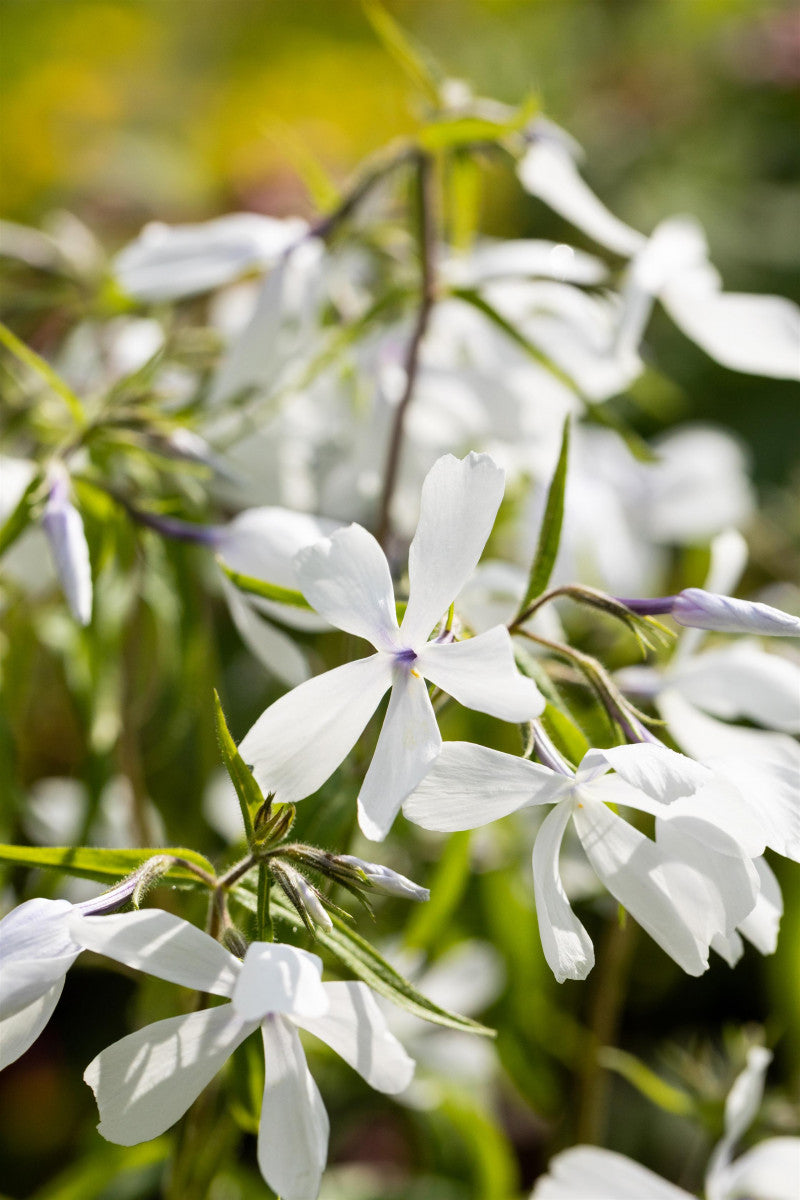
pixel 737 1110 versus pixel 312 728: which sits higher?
pixel 312 728

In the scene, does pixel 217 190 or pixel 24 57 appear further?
pixel 24 57

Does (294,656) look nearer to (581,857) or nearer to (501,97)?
(581,857)

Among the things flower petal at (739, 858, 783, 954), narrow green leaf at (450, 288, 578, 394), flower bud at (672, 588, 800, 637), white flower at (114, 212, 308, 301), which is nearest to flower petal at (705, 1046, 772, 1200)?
flower petal at (739, 858, 783, 954)

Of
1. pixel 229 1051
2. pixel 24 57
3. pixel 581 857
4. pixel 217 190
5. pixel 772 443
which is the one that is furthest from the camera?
pixel 24 57

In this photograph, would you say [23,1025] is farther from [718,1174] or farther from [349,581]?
[718,1174]

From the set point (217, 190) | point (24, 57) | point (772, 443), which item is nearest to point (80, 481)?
point (772, 443)

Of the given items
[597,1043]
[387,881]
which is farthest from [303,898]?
[597,1043]

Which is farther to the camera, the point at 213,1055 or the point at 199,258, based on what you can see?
the point at 199,258
